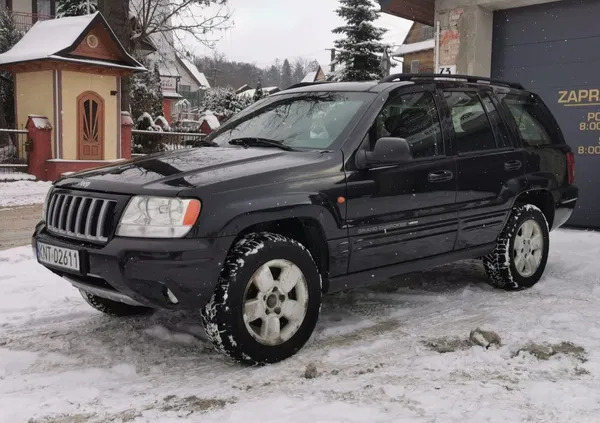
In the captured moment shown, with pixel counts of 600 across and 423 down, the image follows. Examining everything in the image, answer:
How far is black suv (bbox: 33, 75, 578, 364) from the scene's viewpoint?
3365mm

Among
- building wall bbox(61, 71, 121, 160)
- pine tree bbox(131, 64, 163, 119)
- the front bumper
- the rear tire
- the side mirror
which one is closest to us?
the front bumper

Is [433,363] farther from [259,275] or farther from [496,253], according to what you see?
[496,253]

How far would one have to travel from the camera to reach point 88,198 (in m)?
3.63

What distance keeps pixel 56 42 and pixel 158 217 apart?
15804 mm

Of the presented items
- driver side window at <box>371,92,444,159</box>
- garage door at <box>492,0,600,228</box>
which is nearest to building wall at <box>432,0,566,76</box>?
garage door at <box>492,0,600,228</box>

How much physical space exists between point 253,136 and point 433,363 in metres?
2.04

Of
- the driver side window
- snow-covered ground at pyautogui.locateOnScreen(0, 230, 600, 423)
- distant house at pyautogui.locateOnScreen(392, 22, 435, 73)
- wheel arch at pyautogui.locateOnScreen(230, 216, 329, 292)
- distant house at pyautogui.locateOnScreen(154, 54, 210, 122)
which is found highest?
distant house at pyautogui.locateOnScreen(392, 22, 435, 73)

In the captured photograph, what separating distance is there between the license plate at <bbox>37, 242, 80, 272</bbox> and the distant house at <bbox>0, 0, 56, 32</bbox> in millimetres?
30118

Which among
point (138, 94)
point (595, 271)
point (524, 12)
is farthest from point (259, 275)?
point (138, 94)

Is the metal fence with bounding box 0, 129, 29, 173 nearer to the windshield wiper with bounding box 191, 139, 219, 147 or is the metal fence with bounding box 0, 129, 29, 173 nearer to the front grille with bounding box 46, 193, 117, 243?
the windshield wiper with bounding box 191, 139, 219, 147

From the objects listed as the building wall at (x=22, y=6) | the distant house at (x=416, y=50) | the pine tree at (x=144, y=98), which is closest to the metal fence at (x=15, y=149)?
the pine tree at (x=144, y=98)

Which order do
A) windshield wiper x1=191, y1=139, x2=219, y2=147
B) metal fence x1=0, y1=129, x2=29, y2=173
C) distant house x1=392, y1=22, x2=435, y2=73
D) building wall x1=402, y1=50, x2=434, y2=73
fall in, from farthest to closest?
distant house x1=392, y1=22, x2=435, y2=73, building wall x1=402, y1=50, x2=434, y2=73, metal fence x1=0, y1=129, x2=29, y2=173, windshield wiper x1=191, y1=139, x2=219, y2=147

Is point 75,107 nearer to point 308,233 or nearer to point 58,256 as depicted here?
point 58,256

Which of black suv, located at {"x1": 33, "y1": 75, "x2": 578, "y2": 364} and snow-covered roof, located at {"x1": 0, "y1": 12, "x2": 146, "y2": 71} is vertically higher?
snow-covered roof, located at {"x1": 0, "y1": 12, "x2": 146, "y2": 71}
